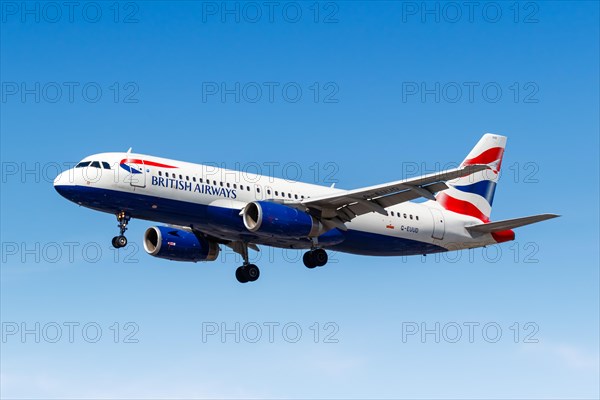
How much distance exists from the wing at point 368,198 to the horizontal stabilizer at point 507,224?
5.23m

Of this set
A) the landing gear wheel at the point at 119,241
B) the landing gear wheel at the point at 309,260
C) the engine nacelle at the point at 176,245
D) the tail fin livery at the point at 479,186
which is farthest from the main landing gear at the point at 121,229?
the tail fin livery at the point at 479,186

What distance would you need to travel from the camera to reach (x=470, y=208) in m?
57.2

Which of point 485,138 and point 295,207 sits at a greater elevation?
point 485,138

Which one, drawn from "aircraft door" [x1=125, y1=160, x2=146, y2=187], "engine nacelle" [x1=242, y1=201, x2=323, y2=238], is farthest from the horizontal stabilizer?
"aircraft door" [x1=125, y1=160, x2=146, y2=187]

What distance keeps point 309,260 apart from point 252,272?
351 cm

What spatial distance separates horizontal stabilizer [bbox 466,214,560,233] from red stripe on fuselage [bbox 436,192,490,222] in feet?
5.75

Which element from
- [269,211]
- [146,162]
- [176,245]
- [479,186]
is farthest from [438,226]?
[146,162]

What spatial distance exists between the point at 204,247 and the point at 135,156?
7812 millimetres

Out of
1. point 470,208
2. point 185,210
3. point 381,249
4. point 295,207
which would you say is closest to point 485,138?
point 470,208

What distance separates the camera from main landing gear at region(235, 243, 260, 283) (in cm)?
5428

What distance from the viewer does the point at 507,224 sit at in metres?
52.7

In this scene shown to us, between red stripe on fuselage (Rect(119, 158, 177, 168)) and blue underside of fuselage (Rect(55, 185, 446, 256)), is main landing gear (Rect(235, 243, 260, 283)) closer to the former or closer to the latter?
blue underside of fuselage (Rect(55, 185, 446, 256))

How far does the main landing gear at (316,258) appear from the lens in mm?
51969

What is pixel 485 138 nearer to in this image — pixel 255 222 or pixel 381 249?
pixel 381 249
